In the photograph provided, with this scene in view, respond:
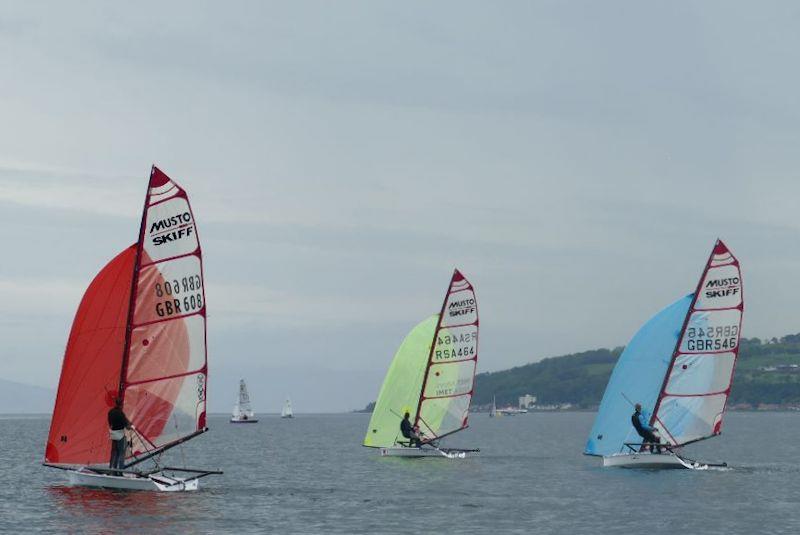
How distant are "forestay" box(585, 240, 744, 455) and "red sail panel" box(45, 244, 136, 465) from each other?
73.0 feet

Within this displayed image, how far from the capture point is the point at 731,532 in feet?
125

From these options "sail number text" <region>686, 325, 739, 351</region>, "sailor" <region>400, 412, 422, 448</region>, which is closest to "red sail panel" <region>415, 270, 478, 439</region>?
"sailor" <region>400, 412, 422, 448</region>

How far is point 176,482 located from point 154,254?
7.21 metres

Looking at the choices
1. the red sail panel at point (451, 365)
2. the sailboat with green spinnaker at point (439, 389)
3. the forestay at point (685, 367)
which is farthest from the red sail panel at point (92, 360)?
the red sail panel at point (451, 365)

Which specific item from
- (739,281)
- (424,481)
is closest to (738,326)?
(739,281)

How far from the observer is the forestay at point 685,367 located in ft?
177

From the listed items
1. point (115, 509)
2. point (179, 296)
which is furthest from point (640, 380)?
point (115, 509)

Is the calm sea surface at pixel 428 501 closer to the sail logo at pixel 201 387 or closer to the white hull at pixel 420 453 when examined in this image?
the white hull at pixel 420 453

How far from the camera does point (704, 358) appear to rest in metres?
54.4

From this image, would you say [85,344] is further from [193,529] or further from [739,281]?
[739,281]

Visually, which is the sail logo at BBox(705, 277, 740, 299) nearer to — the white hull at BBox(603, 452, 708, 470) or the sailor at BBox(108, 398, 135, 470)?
the white hull at BBox(603, 452, 708, 470)

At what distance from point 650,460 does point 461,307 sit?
50.9ft

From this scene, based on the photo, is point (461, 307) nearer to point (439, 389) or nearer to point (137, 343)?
point (439, 389)

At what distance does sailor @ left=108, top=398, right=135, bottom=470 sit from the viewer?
40.3 metres
